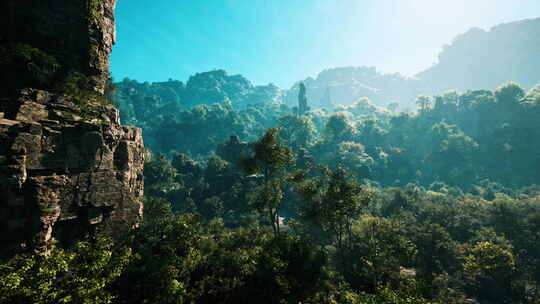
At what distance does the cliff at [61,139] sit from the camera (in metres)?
16.3

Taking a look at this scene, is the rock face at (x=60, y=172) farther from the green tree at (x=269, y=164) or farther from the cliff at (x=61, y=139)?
the green tree at (x=269, y=164)

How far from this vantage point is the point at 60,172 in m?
18.8

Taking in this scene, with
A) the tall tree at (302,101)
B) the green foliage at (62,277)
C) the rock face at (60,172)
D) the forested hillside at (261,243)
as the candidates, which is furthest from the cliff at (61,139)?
the tall tree at (302,101)

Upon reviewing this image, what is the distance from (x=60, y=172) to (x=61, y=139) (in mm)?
2900

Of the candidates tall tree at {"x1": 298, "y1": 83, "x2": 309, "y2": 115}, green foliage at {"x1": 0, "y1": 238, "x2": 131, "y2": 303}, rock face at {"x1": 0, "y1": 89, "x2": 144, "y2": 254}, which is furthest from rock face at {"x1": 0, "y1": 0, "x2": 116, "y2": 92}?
tall tree at {"x1": 298, "y1": 83, "x2": 309, "y2": 115}

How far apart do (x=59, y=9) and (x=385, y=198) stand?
79560 mm

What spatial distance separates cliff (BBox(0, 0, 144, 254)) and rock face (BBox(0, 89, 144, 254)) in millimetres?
60

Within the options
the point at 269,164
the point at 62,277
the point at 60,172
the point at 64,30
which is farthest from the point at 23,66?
the point at 269,164

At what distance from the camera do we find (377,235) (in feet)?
111

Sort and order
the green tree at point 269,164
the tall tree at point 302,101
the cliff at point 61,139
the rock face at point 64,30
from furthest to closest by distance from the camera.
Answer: the tall tree at point 302,101, the green tree at point 269,164, the rock face at point 64,30, the cliff at point 61,139

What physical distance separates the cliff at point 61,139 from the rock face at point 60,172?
0.06m

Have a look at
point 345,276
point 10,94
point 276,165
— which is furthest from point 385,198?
point 10,94

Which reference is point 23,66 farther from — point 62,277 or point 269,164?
point 269,164

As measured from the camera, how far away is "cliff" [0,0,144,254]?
641 inches
